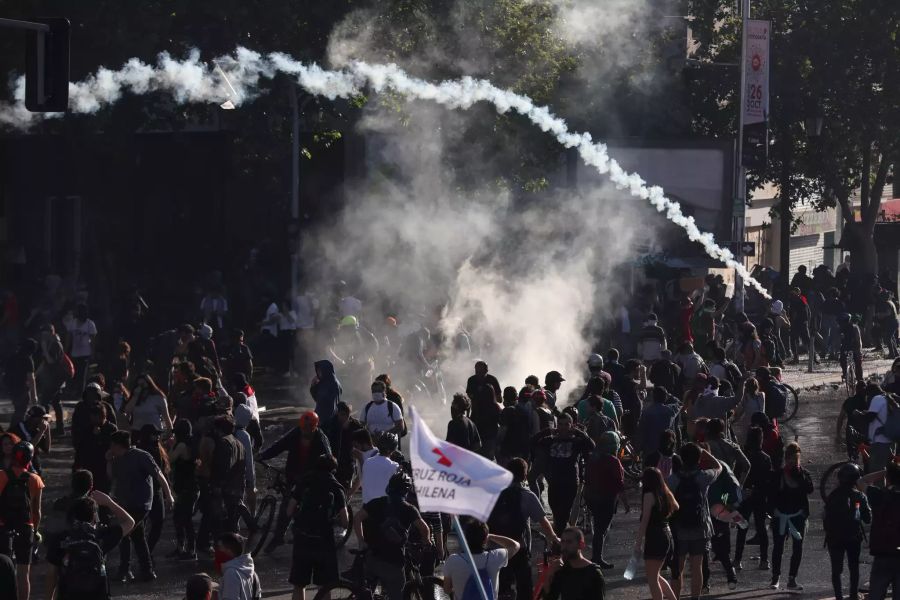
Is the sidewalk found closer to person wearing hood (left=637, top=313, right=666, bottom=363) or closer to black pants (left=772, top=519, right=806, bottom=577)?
person wearing hood (left=637, top=313, right=666, bottom=363)

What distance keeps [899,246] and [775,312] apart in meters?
16.1

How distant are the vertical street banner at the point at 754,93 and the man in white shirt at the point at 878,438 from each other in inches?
614

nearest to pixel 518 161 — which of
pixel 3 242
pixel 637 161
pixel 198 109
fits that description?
pixel 637 161

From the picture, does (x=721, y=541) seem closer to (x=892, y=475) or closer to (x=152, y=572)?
(x=892, y=475)

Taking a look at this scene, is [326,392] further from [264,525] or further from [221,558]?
[221,558]

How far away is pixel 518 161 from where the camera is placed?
34250mm

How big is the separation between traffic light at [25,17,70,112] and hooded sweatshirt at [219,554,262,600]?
5.32m

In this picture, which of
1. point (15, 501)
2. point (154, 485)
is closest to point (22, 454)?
point (15, 501)

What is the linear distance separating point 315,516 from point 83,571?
1.81 meters

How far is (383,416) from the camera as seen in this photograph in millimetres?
15344

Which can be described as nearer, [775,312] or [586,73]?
[775,312]

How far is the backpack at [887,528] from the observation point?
11133mm

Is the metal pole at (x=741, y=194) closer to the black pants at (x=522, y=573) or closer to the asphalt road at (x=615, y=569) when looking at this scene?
the asphalt road at (x=615, y=569)

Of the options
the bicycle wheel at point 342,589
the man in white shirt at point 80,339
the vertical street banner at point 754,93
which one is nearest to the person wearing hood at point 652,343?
the man in white shirt at point 80,339
